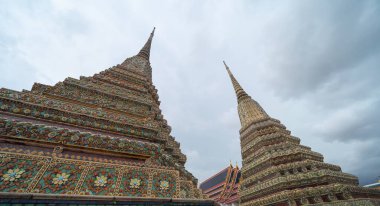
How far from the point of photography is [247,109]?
1411 cm

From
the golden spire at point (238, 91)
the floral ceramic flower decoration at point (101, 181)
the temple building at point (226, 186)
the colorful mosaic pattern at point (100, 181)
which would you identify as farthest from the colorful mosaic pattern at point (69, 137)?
the temple building at point (226, 186)

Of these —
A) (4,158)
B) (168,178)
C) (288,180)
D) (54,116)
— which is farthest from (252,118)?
(4,158)

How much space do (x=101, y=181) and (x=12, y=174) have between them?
1.09 m

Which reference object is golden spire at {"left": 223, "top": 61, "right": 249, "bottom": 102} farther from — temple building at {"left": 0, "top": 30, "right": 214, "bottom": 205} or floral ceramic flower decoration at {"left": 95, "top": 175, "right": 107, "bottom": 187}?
floral ceramic flower decoration at {"left": 95, "top": 175, "right": 107, "bottom": 187}

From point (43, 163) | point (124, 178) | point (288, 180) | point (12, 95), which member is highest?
point (12, 95)

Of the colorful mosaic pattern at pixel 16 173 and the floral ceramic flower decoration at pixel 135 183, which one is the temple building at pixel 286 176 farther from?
the colorful mosaic pattern at pixel 16 173

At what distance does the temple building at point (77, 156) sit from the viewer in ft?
7.26

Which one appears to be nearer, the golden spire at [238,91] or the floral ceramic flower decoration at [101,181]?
the floral ceramic flower decoration at [101,181]

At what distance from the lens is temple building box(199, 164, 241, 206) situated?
18547mm

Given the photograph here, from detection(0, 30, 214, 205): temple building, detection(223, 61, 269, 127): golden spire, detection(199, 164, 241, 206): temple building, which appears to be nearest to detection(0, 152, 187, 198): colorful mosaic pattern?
detection(0, 30, 214, 205): temple building

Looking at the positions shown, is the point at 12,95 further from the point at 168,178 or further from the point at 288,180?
the point at 288,180

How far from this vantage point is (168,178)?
10.1 ft

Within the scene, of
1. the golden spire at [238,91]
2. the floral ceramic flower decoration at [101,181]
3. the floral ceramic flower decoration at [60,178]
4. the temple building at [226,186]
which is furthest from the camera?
the temple building at [226,186]

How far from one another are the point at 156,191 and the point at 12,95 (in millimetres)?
3674
